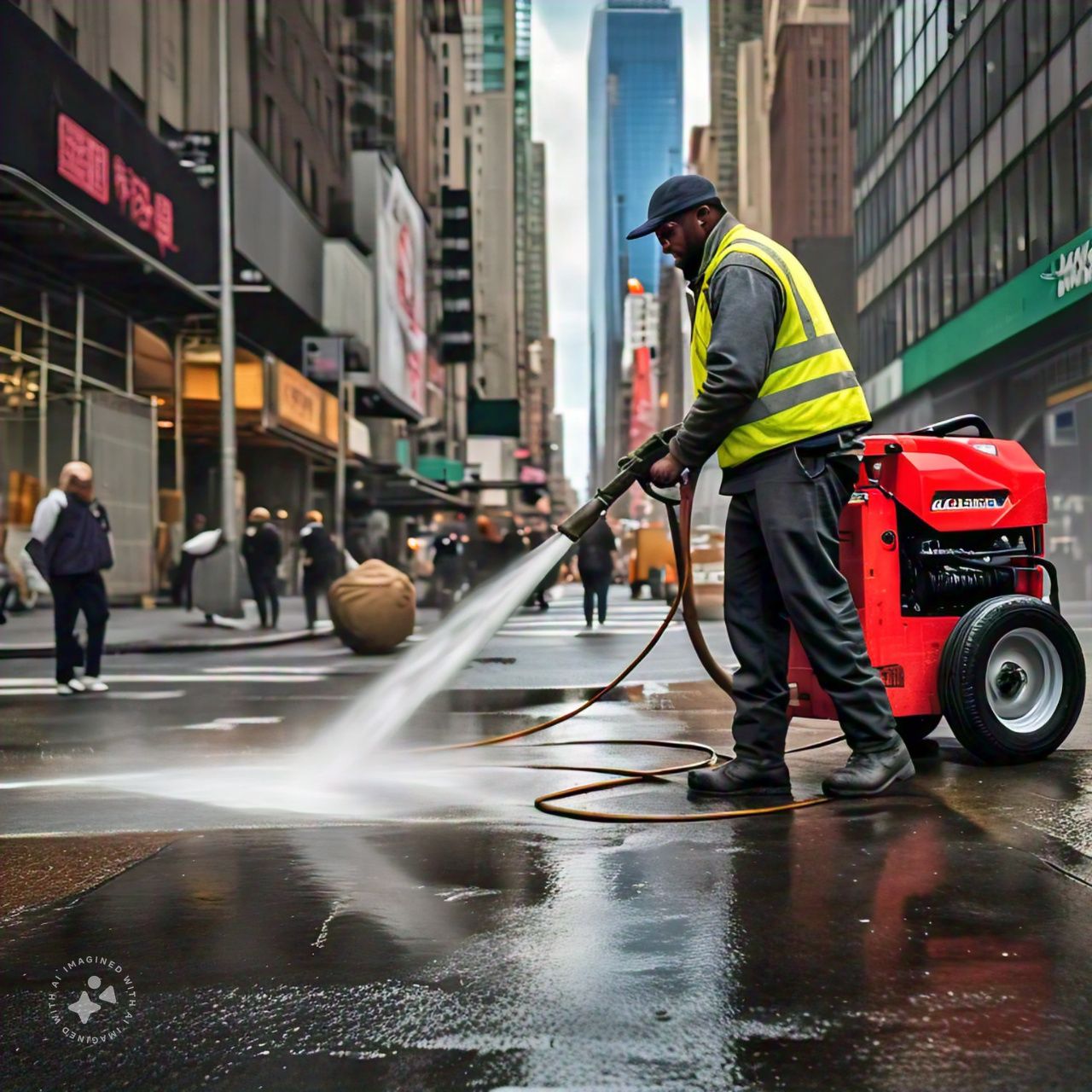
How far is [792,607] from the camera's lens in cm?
475

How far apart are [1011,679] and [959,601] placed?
37 centimetres

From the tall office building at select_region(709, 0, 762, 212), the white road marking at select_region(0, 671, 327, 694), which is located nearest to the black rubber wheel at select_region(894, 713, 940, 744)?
the white road marking at select_region(0, 671, 327, 694)

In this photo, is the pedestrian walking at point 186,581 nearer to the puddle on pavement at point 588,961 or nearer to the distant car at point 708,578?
the distant car at point 708,578

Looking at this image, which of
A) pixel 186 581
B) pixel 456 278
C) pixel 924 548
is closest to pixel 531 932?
pixel 924 548

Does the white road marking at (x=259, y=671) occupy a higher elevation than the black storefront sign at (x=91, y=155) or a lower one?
lower

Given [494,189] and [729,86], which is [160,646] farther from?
[729,86]

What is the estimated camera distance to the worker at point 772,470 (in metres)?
4.75

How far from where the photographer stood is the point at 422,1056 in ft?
7.61

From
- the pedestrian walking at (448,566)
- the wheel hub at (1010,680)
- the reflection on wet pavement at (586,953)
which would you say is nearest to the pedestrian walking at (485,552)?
the pedestrian walking at (448,566)

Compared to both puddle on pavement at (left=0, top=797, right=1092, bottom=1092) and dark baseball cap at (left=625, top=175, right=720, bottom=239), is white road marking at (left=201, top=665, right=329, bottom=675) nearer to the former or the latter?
dark baseball cap at (left=625, top=175, right=720, bottom=239)

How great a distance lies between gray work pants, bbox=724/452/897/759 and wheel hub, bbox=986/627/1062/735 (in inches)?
34.2

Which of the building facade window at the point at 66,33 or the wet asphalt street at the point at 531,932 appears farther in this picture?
the building facade window at the point at 66,33

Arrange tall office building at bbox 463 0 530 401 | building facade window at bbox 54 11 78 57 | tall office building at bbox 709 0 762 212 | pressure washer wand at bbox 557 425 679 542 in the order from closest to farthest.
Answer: pressure washer wand at bbox 557 425 679 542 → building facade window at bbox 54 11 78 57 → tall office building at bbox 463 0 530 401 → tall office building at bbox 709 0 762 212

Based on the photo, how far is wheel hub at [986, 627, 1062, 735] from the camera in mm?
5457
